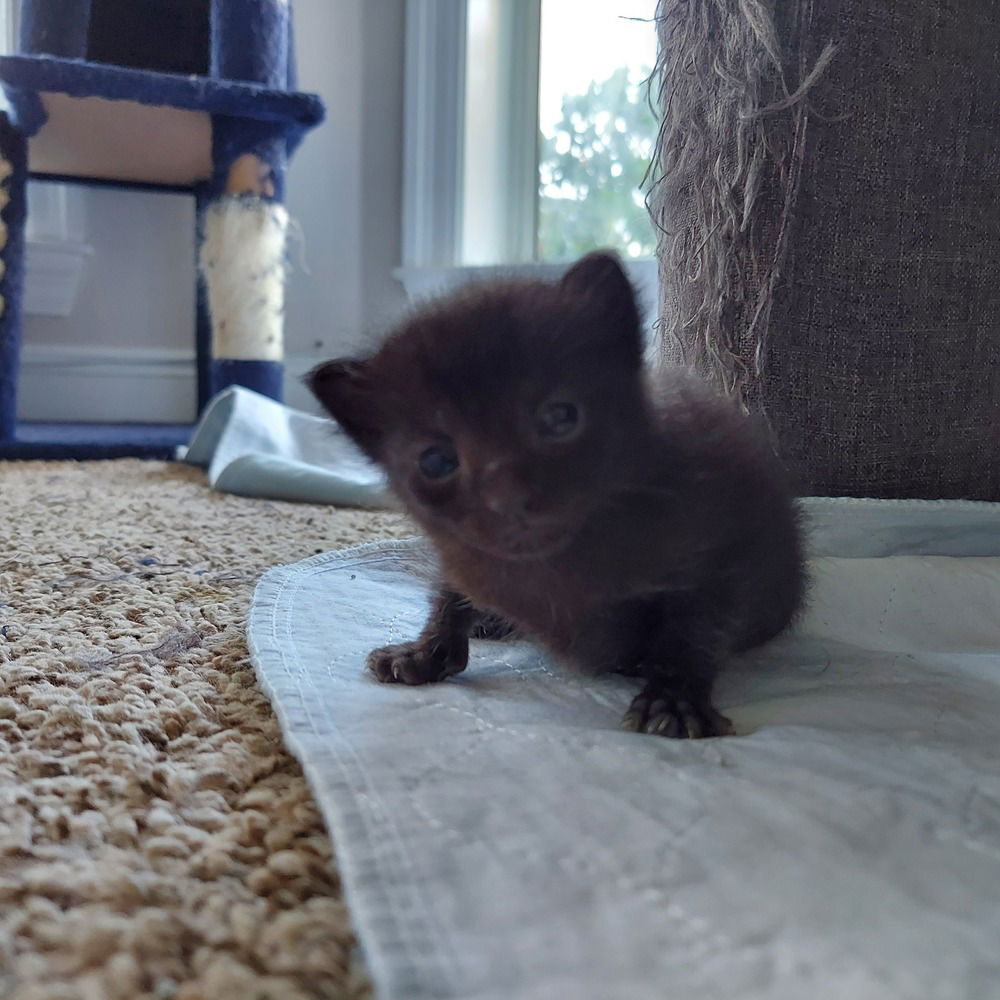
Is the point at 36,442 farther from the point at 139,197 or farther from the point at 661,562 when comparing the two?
the point at 661,562

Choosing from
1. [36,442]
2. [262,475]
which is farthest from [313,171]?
[262,475]

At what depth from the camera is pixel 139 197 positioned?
13.2 ft

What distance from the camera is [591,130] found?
330 centimetres

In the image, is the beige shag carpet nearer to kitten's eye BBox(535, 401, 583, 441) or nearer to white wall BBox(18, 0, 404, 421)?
kitten's eye BBox(535, 401, 583, 441)

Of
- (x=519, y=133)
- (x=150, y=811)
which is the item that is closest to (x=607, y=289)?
(x=150, y=811)

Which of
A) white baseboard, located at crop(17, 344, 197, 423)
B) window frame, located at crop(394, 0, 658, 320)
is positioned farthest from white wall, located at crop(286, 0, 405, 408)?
white baseboard, located at crop(17, 344, 197, 423)

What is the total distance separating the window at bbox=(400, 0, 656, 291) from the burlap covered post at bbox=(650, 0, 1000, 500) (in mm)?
1657

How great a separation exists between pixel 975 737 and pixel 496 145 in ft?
10.7

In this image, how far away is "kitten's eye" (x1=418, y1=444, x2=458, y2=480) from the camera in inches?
35.6

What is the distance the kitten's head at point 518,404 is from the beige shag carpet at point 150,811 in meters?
0.27

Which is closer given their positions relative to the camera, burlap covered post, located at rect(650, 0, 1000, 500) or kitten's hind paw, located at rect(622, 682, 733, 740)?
kitten's hind paw, located at rect(622, 682, 733, 740)

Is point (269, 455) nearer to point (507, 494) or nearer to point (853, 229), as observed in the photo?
point (853, 229)

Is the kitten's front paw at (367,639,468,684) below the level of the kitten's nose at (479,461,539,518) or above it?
below

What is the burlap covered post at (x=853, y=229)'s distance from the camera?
1.38 meters
